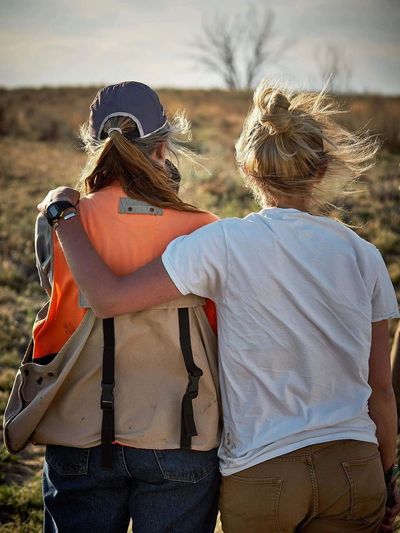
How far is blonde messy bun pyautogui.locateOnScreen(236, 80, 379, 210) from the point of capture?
1984 mm

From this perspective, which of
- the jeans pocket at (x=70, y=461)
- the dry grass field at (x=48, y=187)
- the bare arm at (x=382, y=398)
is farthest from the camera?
the dry grass field at (x=48, y=187)

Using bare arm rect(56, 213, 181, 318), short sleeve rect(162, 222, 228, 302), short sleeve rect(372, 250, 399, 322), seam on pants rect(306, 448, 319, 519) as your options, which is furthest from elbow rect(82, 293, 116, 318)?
short sleeve rect(372, 250, 399, 322)

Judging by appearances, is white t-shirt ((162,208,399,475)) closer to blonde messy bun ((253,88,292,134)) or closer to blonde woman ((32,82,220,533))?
blonde woman ((32,82,220,533))

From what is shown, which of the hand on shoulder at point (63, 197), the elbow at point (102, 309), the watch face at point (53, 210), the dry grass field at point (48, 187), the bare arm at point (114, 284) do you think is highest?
the hand on shoulder at point (63, 197)

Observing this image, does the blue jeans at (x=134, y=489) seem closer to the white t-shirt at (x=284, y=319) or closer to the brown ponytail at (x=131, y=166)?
the white t-shirt at (x=284, y=319)

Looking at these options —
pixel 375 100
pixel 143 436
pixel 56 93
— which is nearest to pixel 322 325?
pixel 143 436

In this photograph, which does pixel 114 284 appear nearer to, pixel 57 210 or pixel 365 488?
pixel 57 210

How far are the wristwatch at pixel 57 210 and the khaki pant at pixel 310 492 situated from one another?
38.8 inches

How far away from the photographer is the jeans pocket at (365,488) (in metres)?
1.89

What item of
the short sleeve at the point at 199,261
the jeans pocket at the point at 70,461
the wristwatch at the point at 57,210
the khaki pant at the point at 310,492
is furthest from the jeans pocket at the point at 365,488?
the wristwatch at the point at 57,210

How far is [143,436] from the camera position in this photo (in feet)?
6.33

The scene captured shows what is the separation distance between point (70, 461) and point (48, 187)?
1033 centimetres

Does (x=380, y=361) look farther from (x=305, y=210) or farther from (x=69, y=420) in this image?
(x=69, y=420)

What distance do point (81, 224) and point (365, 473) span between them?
119cm
